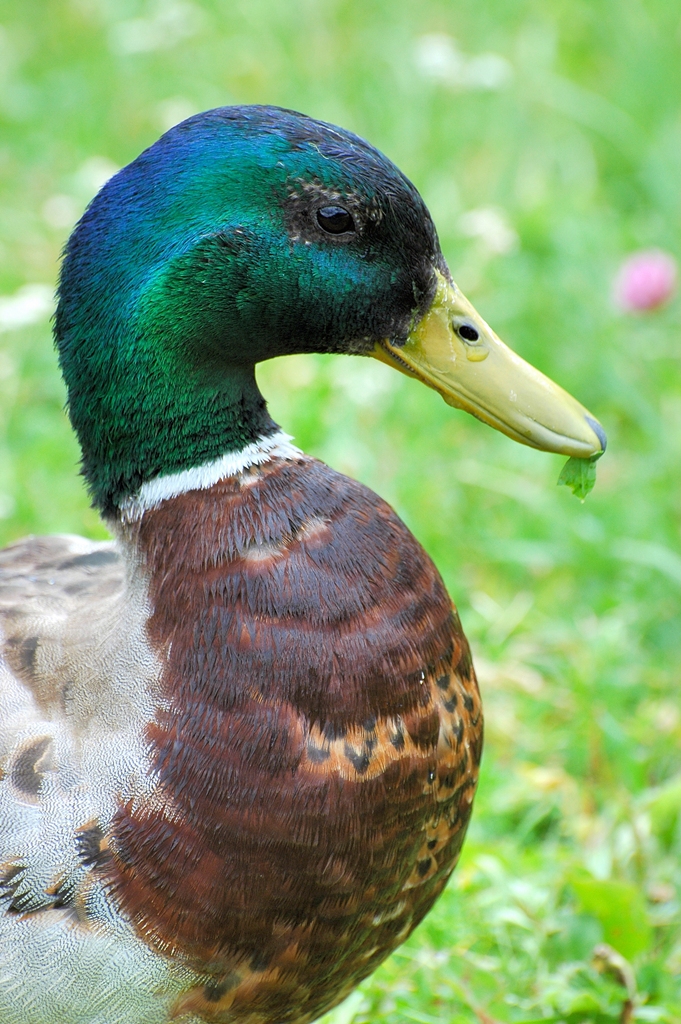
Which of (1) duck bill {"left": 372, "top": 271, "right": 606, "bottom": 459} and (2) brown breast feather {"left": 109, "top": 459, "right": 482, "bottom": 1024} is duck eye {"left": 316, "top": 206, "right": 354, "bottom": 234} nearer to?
(1) duck bill {"left": 372, "top": 271, "right": 606, "bottom": 459}

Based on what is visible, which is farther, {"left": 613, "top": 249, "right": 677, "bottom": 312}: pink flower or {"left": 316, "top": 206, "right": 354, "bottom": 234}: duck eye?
{"left": 613, "top": 249, "right": 677, "bottom": 312}: pink flower

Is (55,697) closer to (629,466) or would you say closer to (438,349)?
(438,349)

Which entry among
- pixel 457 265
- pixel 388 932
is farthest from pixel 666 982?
pixel 457 265

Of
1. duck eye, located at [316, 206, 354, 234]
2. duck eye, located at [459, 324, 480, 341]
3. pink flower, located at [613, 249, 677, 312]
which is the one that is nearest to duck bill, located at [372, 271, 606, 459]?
duck eye, located at [459, 324, 480, 341]

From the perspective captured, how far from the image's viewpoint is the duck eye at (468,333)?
5.58ft

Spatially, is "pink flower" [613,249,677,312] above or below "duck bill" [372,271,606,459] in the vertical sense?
below

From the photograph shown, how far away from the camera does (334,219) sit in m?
1.58

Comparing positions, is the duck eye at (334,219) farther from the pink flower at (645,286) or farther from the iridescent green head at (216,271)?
the pink flower at (645,286)

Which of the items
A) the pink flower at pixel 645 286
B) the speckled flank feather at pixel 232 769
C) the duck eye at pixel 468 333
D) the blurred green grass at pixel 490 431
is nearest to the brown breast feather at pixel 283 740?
the speckled flank feather at pixel 232 769

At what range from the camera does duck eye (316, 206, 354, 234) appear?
5.16 feet

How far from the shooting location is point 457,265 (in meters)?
3.88

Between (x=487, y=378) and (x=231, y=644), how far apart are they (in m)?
0.48

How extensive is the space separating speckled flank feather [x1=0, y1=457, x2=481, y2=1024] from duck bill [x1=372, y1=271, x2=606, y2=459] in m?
0.20

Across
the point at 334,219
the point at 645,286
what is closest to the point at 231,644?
the point at 334,219
